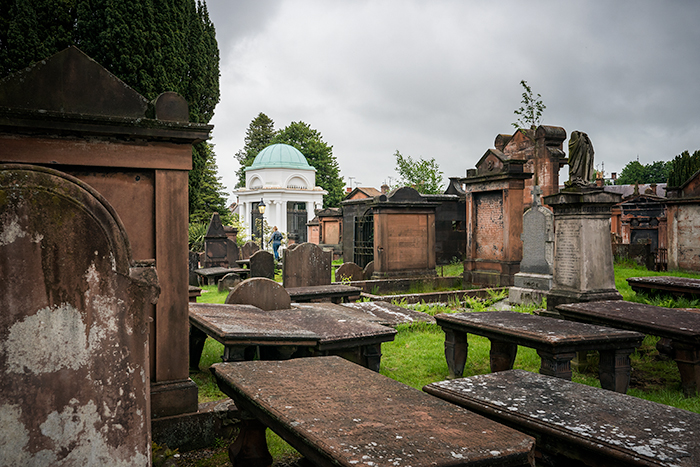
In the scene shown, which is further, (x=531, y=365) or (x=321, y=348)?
(x=531, y=365)

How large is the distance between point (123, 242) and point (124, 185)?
1.57 metres

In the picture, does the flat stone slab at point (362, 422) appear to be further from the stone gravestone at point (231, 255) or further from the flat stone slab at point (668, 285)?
the stone gravestone at point (231, 255)

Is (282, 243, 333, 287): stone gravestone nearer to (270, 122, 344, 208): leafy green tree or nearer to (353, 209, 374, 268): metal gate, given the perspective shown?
(353, 209, 374, 268): metal gate

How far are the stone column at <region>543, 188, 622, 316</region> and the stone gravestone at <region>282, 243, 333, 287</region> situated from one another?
3877mm

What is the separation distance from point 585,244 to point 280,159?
33571mm

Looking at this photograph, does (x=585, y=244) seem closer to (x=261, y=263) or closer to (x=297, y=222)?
(x=261, y=263)

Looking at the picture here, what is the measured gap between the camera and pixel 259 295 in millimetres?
5406

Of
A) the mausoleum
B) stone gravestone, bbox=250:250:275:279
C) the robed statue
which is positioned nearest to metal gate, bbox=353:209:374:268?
stone gravestone, bbox=250:250:275:279

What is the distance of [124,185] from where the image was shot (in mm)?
3432

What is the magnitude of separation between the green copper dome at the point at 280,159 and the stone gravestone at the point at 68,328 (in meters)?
35.9

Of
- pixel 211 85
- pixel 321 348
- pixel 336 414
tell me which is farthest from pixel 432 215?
pixel 336 414

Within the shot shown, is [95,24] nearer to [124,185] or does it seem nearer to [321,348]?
[124,185]

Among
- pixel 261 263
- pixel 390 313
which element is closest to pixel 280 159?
pixel 261 263

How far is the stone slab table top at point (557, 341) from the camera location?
3.90 metres
